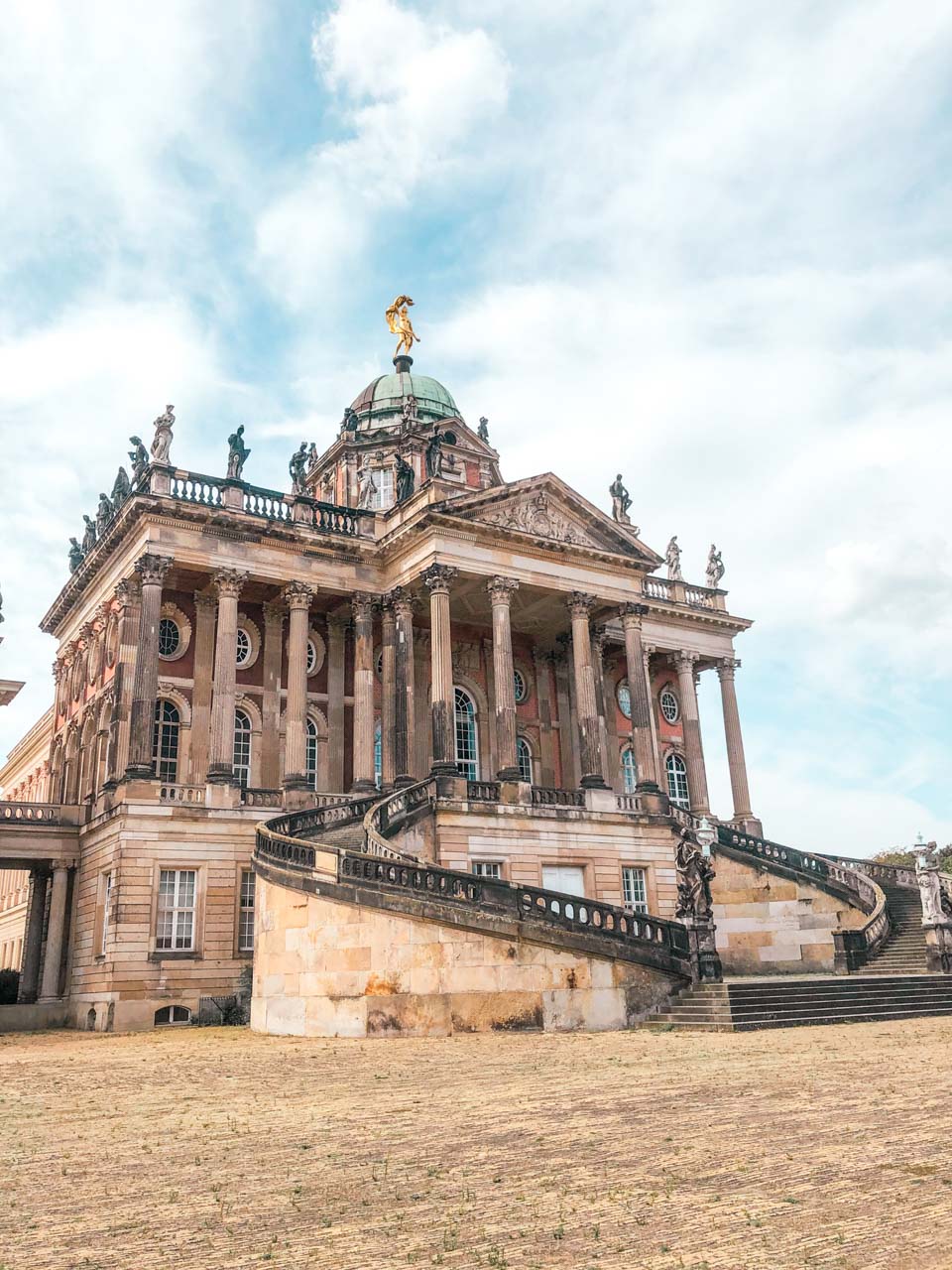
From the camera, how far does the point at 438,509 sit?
→ 34000mm

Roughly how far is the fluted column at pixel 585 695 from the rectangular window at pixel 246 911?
11.2 metres

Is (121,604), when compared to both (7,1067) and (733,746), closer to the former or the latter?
(7,1067)

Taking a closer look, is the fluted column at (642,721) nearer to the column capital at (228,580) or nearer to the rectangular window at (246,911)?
the rectangular window at (246,911)

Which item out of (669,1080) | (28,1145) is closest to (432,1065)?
(669,1080)

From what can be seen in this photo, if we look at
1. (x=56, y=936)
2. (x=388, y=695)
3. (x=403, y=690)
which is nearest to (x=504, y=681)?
(x=403, y=690)

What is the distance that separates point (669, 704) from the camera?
48000 mm

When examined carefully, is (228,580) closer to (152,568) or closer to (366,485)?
(152,568)

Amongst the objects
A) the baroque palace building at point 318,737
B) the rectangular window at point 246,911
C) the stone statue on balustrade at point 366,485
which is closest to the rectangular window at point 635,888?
the baroque palace building at point 318,737

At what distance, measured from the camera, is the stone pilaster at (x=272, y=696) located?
3481 centimetres

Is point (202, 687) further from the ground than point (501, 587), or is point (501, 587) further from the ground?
point (501, 587)

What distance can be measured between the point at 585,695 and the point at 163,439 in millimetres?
16095

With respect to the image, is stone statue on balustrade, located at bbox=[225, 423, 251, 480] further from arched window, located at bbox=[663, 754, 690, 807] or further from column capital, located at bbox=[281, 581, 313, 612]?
arched window, located at bbox=[663, 754, 690, 807]

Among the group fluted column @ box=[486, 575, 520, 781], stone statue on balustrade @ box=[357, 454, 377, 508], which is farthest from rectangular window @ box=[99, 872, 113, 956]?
stone statue on balustrade @ box=[357, 454, 377, 508]

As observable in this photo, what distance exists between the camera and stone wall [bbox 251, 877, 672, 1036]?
1778cm
